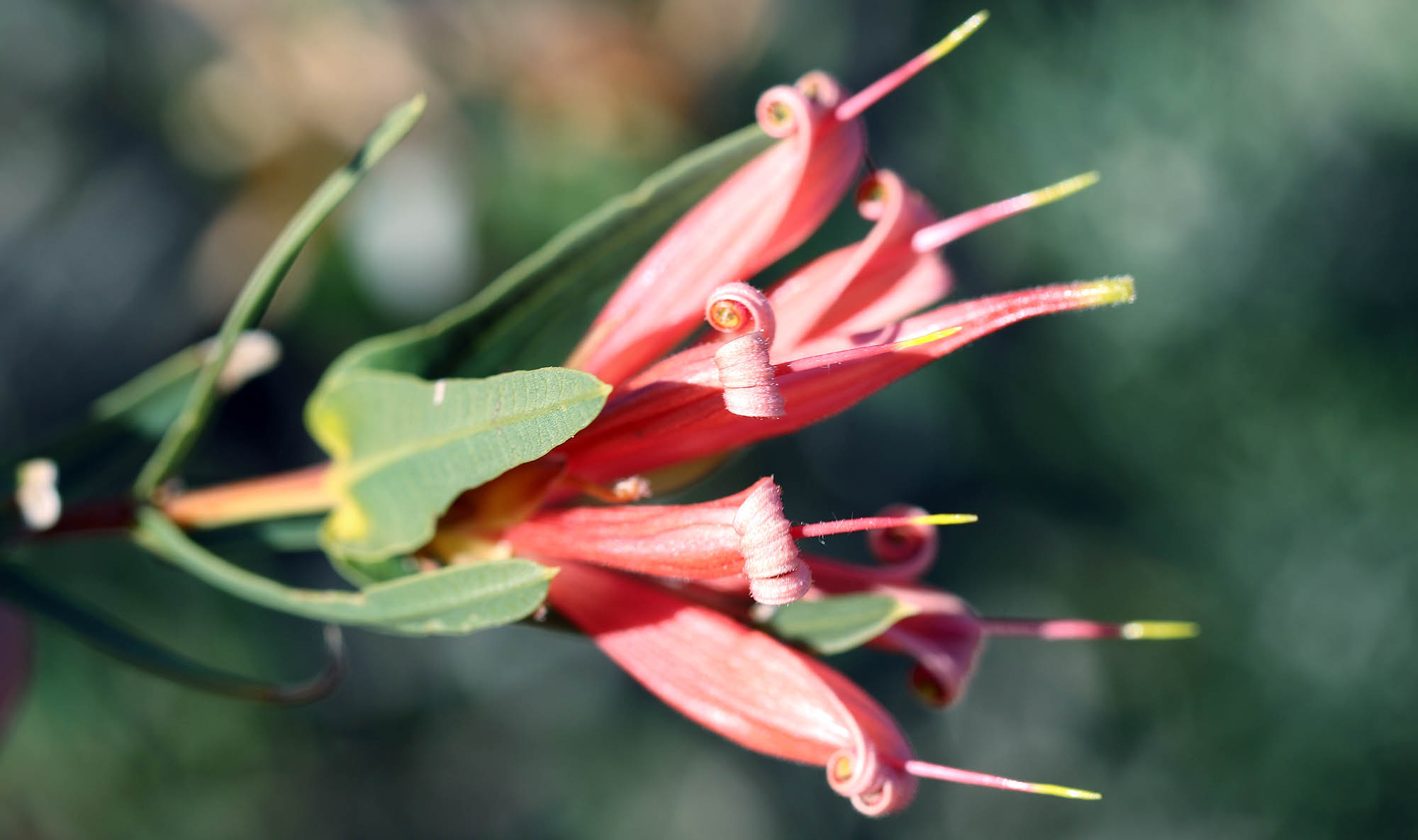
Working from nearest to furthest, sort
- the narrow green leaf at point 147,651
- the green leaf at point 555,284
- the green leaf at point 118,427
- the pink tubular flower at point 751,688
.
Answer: the pink tubular flower at point 751,688
the green leaf at point 555,284
the narrow green leaf at point 147,651
the green leaf at point 118,427

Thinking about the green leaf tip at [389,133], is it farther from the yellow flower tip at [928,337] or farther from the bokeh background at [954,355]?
the bokeh background at [954,355]

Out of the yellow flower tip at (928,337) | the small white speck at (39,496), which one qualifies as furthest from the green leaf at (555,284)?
the small white speck at (39,496)

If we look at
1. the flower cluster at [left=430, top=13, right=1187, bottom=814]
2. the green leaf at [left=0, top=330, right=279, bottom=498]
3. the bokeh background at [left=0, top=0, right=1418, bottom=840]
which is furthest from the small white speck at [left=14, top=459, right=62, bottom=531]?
the bokeh background at [left=0, top=0, right=1418, bottom=840]

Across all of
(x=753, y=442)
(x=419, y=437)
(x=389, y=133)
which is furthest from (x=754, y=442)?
(x=389, y=133)

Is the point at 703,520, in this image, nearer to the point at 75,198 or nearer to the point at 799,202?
the point at 799,202

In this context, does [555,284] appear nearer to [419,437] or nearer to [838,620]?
[419,437]

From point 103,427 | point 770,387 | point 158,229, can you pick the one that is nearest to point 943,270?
point 770,387
